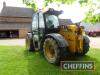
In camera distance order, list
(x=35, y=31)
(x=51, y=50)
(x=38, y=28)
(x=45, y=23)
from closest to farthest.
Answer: (x=51, y=50)
(x=45, y=23)
(x=38, y=28)
(x=35, y=31)

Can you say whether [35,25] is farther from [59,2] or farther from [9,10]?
[9,10]

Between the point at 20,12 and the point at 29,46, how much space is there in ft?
164

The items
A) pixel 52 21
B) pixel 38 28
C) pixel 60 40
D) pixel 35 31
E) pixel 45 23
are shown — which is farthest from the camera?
pixel 35 31

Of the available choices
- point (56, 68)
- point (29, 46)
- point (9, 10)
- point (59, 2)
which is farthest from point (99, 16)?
point (9, 10)

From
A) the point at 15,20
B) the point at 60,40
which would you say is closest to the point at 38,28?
the point at 60,40

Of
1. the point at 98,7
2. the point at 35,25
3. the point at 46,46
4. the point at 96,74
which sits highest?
→ the point at 98,7

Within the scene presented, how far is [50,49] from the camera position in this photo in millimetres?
10008

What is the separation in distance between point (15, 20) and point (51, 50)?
1996 inches

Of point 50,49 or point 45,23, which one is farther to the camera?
point 45,23

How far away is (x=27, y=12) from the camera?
62812 millimetres

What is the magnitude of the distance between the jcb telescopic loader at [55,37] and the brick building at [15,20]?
39.6 m

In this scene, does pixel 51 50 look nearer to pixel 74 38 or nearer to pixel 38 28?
pixel 74 38

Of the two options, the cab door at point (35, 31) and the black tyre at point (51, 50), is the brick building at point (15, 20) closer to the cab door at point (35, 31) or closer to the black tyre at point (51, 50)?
the cab door at point (35, 31)

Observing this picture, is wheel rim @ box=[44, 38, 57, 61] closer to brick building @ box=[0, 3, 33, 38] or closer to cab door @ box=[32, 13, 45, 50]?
cab door @ box=[32, 13, 45, 50]
